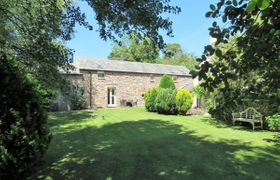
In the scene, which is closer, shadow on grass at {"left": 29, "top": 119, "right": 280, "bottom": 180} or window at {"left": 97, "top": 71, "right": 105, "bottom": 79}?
shadow on grass at {"left": 29, "top": 119, "right": 280, "bottom": 180}

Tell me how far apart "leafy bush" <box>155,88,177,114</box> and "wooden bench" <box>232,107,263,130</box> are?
6769 mm

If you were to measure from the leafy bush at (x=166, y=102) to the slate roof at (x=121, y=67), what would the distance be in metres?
9.78

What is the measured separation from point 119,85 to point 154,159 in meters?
23.5

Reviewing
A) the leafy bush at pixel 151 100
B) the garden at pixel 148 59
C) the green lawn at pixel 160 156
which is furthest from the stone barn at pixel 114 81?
the garden at pixel 148 59

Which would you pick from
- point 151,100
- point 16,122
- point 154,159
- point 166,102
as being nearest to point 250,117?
point 166,102

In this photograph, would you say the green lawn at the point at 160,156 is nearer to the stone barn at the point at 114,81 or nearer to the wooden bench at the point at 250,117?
the wooden bench at the point at 250,117

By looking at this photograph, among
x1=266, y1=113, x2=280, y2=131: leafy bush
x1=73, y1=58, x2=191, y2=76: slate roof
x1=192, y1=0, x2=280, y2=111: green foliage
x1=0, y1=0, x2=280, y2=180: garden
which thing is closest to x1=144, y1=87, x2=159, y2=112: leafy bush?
x1=73, y1=58, x2=191, y2=76: slate roof

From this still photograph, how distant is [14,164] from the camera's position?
5141 millimetres

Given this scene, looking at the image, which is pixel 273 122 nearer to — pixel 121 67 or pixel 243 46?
pixel 243 46

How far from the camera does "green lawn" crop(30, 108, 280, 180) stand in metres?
6.22

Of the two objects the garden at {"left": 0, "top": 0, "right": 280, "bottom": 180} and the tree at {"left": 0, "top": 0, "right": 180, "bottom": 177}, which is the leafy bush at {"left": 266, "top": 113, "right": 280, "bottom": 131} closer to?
the garden at {"left": 0, "top": 0, "right": 280, "bottom": 180}

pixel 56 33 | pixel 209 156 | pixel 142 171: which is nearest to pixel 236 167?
pixel 209 156

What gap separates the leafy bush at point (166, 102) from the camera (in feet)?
68.8

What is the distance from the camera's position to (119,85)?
30625 millimetres
